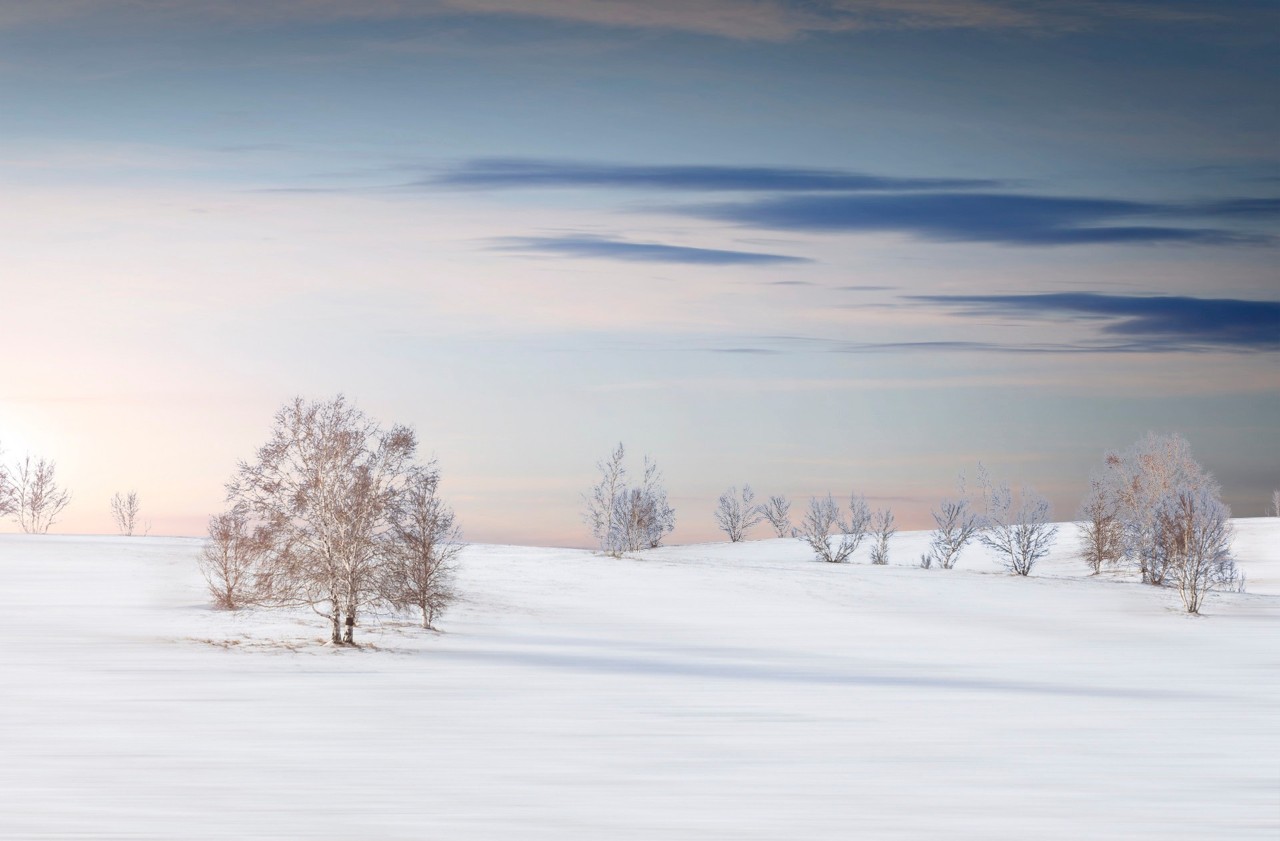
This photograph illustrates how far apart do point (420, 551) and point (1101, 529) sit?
158 feet

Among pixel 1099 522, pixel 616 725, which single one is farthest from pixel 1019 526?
pixel 616 725

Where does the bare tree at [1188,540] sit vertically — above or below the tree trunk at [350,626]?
above

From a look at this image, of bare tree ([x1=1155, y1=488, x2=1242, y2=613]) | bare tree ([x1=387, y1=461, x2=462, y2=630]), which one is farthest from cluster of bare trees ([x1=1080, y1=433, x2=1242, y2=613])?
bare tree ([x1=387, y1=461, x2=462, y2=630])

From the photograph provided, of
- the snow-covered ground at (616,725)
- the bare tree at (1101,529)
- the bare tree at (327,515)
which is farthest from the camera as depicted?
the bare tree at (1101,529)

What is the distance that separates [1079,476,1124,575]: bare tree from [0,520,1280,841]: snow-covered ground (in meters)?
26.6

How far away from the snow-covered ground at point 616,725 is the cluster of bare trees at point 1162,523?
7.02 m

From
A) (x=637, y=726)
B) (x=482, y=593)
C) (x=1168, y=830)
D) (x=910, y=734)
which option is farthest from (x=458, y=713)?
(x=482, y=593)

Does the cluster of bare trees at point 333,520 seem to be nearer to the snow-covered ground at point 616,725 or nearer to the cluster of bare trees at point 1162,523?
the snow-covered ground at point 616,725

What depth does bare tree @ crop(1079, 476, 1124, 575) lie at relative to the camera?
68938 mm

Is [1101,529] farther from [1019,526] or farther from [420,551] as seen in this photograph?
[420,551]

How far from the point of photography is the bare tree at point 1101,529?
68.9 meters

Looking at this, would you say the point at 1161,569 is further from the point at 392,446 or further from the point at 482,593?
the point at 392,446

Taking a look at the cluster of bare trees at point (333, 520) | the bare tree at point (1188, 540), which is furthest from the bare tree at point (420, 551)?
the bare tree at point (1188, 540)

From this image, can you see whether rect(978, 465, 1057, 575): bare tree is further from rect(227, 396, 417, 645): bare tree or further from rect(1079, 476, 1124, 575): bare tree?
rect(227, 396, 417, 645): bare tree
